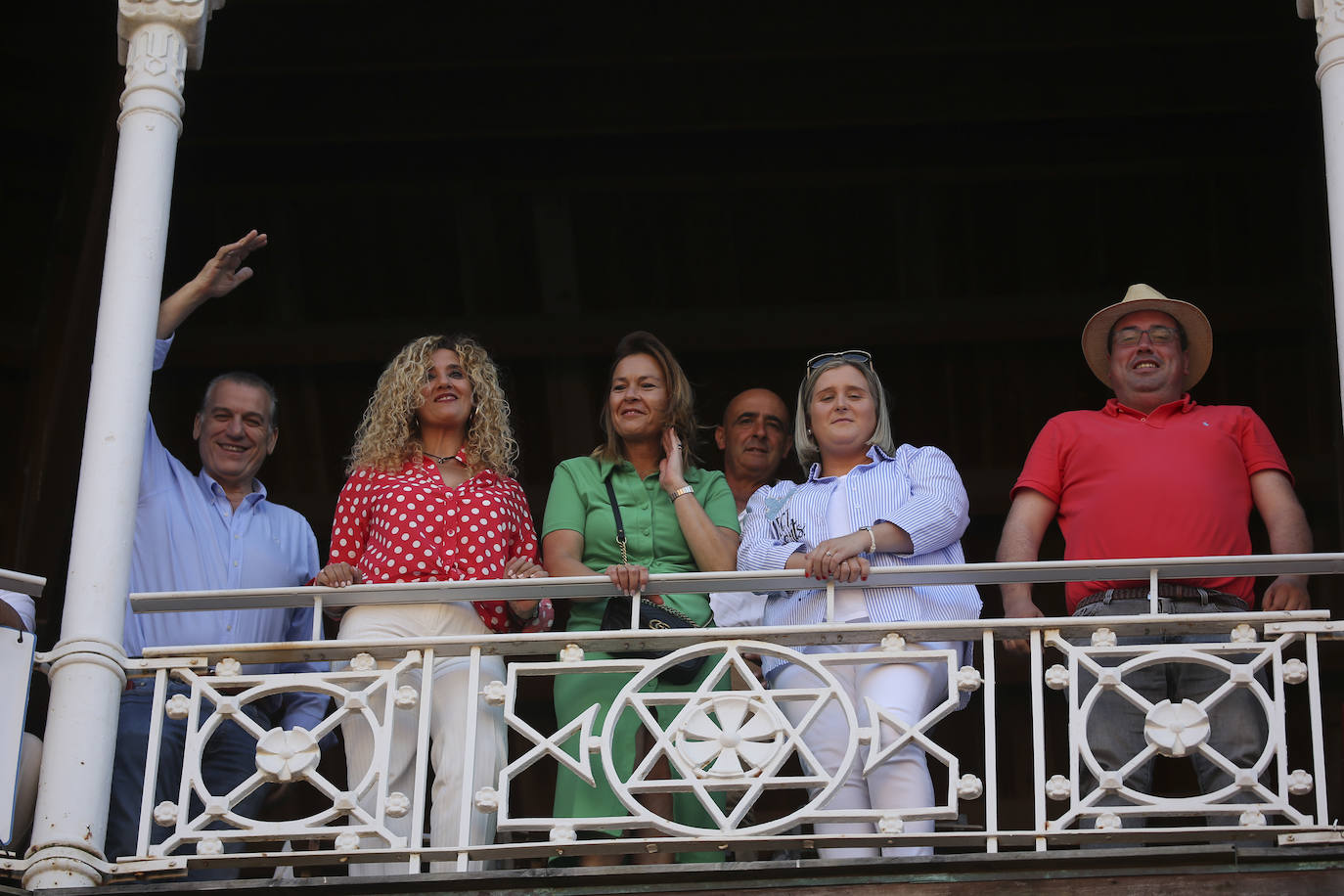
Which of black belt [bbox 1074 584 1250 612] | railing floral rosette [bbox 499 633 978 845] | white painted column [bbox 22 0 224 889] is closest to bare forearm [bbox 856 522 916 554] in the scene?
railing floral rosette [bbox 499 633 978 845]

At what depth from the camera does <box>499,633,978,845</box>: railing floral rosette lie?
5.29m

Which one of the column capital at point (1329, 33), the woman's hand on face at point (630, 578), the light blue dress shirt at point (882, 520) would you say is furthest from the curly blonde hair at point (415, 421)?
the column capital at point (1329, 33)

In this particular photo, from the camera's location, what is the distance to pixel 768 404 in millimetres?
7477

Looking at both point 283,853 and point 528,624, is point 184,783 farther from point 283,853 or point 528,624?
point 528,624

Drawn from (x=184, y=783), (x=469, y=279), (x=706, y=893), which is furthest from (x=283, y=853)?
(x=469, y=279)

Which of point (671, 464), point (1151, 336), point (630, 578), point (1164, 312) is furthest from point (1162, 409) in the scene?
point (630, 578)

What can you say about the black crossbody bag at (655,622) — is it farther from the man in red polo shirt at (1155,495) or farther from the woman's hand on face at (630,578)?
the man in red polo shirt at (1155,495)

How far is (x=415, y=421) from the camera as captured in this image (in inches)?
268

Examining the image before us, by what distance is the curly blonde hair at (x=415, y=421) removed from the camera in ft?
21.9

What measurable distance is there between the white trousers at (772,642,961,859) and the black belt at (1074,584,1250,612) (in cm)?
61

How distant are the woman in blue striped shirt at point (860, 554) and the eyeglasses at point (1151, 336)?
2.89ft

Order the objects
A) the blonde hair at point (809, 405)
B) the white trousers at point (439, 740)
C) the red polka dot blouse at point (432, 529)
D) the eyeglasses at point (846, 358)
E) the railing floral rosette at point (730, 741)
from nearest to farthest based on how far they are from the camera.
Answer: the railing floral rosette at point (730, 741), the white trousers at point (439, 740), the red polka dot blouse at point (432, 529), the blonde hair at point (809, 405), the eyeglasses at point (846, 358)

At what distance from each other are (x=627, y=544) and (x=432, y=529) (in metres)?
0.64

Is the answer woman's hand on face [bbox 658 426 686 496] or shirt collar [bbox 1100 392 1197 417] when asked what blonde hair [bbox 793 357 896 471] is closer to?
woman's hand on face [bbox 658 426 686 496]
